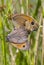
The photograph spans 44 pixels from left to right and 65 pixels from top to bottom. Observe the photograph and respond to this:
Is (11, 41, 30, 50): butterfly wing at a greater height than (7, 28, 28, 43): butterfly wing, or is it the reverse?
(7, 28, 28, 43): butterfly wing

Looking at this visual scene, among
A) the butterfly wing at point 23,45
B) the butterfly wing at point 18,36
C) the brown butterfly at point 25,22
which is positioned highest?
the brown butterfly at point 25,22

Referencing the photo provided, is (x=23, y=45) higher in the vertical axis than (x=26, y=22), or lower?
lower

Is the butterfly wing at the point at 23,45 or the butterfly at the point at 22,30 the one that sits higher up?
the butterfly at the point at 22,30

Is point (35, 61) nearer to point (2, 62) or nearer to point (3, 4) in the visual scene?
point (2, 62)

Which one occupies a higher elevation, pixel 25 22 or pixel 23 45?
pixel 25 22
